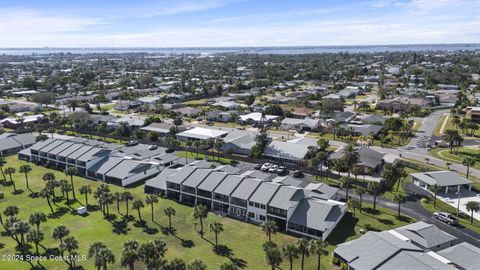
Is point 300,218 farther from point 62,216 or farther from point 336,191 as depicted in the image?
point 62,216

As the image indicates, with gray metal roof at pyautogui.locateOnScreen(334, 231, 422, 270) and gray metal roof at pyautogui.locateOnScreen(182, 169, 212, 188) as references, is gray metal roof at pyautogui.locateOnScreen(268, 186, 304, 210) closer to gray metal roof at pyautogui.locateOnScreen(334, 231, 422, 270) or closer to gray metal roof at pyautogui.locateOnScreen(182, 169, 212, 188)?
gray metal roof at pyautogui.locateOnScreen(334, 231, 422, 270)

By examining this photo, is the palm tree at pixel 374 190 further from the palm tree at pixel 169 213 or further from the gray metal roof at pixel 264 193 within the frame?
the palm tree at pixel 169 213

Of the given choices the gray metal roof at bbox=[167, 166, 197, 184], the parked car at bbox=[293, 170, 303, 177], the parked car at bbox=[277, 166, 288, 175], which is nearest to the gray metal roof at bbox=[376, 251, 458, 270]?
the parked car at bbox=[293, 170, 303, 177]

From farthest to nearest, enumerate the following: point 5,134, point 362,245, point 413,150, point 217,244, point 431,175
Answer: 1. point 5,134
2. point 413,150
3. point 431,175
4. point 217,244
5. point 362,245

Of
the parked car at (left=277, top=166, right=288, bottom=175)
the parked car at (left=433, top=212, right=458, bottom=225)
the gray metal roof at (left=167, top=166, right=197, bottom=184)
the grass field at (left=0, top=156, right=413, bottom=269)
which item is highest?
the gray metal roof at (left=167, top=166, right=197, bottom=184)

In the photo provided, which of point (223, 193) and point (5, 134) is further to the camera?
point (5, 134)

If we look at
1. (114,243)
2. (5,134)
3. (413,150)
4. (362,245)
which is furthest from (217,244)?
(5,134)

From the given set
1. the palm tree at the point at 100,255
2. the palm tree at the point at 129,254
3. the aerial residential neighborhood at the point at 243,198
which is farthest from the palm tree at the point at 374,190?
the palm tree at the point at 100,255
